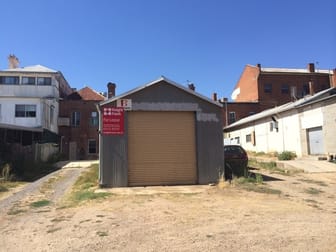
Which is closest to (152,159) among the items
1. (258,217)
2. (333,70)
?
(258,217)

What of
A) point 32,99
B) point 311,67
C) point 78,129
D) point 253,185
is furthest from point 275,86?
point 253,185

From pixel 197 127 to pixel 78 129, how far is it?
2661 centimetres

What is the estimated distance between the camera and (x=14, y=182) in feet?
54.5

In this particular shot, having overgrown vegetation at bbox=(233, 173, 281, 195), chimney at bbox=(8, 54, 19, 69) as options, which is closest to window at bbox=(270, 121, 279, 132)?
overgrown vegetation at bbox=(233, 173, 281, 195)

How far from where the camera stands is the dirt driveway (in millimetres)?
6036

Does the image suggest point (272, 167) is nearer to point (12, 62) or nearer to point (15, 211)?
point (15, 211)

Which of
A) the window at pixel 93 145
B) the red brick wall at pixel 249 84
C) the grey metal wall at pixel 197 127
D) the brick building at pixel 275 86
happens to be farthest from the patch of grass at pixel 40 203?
the red brick wall at pixel 249 84

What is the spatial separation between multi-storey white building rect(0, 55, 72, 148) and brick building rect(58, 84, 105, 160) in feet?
3.96

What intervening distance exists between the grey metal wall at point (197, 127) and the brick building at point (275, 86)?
32.0 m

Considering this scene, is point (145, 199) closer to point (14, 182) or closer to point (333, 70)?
point (14, 182)

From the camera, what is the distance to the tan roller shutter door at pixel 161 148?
14.5 m

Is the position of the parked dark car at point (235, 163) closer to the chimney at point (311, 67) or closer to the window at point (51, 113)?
the window at point (51, 113)

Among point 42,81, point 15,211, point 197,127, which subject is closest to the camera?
point 15,211

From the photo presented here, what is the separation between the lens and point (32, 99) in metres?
33.8
